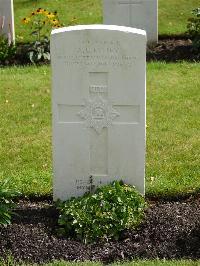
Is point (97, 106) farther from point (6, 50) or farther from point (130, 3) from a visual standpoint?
point (130, 3)

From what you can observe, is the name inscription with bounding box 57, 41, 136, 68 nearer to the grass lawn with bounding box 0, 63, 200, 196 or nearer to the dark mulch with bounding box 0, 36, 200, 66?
the grass lawn with bounding box 0, 63, 200, 196

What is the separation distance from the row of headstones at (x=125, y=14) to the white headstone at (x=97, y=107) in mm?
6264

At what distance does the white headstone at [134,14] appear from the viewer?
11.8 meters

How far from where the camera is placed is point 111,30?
5328 mm

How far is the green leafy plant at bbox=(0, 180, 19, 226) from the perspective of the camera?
5.29 m

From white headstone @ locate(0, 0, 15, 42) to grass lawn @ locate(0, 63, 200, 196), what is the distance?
1.32m

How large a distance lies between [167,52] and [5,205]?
268 inches

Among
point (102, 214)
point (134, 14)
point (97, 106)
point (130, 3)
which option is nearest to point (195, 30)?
point (134, 14)

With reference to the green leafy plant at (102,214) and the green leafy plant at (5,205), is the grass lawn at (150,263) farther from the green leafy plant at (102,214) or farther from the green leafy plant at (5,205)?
the green leafy plant at (5,205)

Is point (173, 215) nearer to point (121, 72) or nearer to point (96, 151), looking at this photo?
point (96, 151)

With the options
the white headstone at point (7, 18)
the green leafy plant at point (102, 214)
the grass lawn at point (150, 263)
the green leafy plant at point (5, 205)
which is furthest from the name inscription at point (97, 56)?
the white headstone at point (7, 18)

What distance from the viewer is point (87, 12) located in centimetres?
1452

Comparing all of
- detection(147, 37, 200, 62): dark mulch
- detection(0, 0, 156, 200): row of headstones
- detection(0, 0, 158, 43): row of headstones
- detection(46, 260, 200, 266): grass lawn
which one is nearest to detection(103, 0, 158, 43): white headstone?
detection(0, 0, 158, 43): row of headstones

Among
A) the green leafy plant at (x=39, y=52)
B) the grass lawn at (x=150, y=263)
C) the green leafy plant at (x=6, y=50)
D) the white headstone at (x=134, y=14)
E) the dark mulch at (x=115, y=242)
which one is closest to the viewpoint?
the grass lawn at (x=150, y=263)
